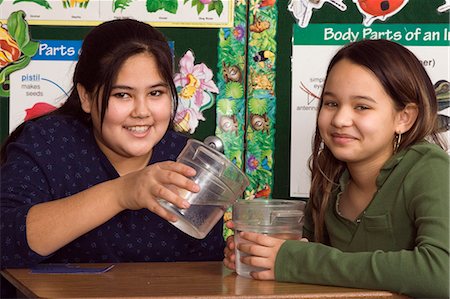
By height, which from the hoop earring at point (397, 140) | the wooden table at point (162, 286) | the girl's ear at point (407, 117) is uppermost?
the girl's ear at point (407, 117)

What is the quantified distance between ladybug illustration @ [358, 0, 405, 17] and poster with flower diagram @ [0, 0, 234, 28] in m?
Result: 0.42

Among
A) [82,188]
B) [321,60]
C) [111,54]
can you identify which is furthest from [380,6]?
[82,188]

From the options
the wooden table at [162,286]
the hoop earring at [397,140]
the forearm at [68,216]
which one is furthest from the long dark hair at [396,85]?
the forearm at [68,216]

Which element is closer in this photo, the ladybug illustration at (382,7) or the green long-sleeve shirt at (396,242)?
the green long-sleeve shirt at (396,242)

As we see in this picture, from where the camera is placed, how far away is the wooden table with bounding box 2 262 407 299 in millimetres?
1229

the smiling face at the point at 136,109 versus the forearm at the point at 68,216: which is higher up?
the smiling face at the point at 136,109

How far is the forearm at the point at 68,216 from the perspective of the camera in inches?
57.5

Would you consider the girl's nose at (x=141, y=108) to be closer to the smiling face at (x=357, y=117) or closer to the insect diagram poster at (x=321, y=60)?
the smiling face at (x=357, y=117)

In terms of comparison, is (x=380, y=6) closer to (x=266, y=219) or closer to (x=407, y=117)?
(x=407, y=117)

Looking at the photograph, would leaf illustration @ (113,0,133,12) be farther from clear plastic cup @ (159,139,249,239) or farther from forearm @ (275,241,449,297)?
forearm @ (275,241,449,297)

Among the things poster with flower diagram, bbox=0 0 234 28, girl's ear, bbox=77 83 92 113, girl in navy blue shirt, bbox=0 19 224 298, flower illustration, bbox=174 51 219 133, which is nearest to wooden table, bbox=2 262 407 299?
girl in navy blue shirt, bbox=0 19 224 298

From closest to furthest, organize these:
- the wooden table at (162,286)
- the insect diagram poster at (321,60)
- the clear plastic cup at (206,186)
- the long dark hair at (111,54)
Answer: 1. the wooden table at (162,286)
2. the clear plastic cup at (206,186)
3. the long dark hair at (111,54)
4. the insect diagram poster at (321,60)

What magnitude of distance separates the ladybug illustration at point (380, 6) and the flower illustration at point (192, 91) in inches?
19.8

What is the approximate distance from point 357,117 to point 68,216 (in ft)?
2.00
